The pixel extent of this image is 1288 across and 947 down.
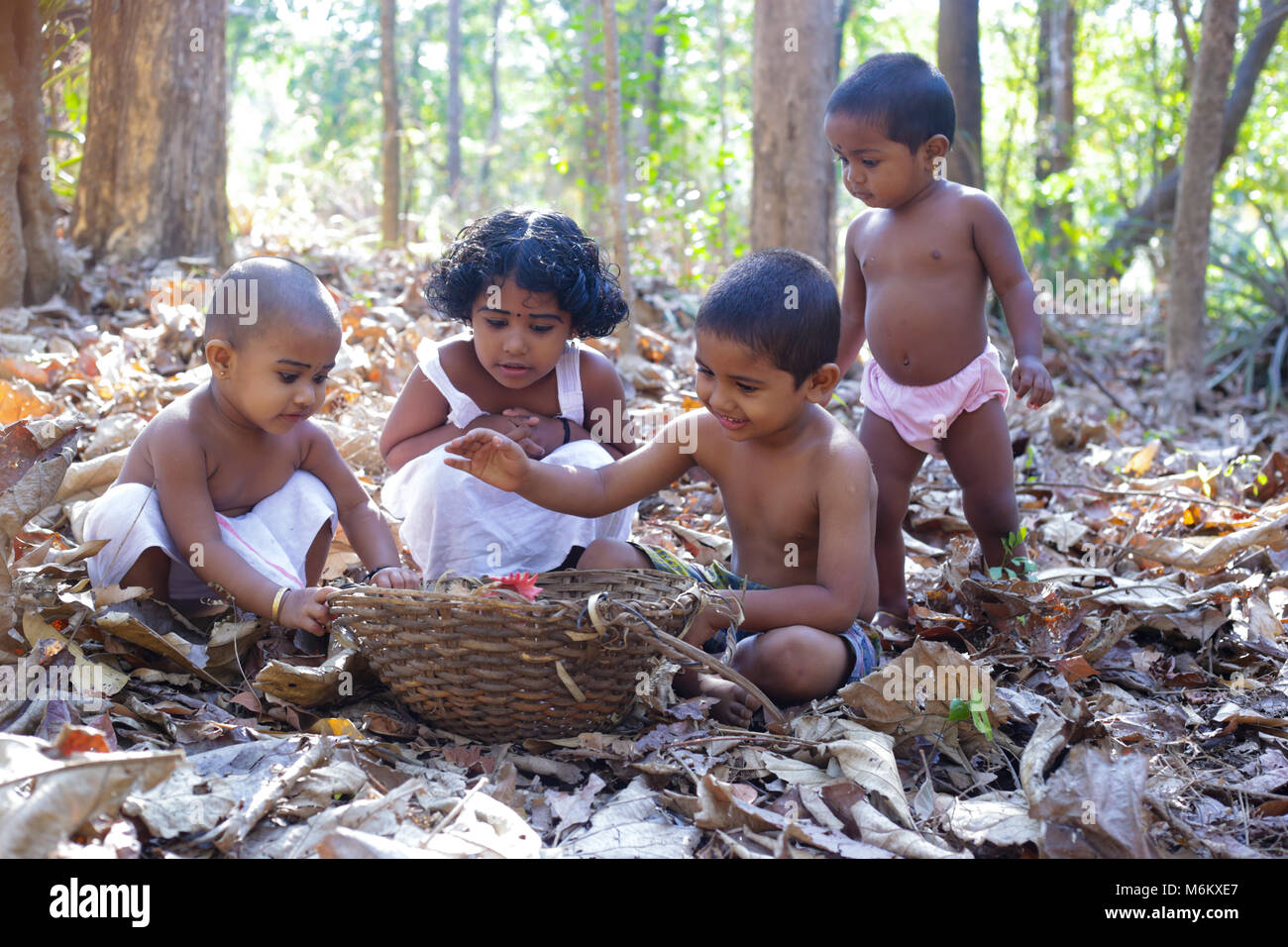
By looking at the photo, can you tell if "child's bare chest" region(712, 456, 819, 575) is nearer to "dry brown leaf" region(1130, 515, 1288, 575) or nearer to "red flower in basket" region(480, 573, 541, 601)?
"red flower in basket" region(480, 573, 541, 601)

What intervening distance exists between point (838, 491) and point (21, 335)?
3570 millimetres

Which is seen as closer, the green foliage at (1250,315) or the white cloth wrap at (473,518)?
the white cloth wrap at (473,518)

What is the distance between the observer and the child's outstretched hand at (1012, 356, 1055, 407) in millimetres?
2883

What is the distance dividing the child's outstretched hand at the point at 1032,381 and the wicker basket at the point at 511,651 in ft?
4.04

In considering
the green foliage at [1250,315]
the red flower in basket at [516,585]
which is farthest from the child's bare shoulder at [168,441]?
the green foliage at [1250,315]

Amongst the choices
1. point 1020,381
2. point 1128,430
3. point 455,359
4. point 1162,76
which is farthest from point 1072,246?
point 455,359

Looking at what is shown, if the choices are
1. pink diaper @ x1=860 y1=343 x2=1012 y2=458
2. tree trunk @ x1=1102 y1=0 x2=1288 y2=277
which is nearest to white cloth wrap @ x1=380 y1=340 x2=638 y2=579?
pink diaper @ x1=860 y1=343 x2=1012 y2=458

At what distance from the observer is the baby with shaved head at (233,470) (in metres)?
2.52

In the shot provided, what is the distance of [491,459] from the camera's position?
95.1 inches

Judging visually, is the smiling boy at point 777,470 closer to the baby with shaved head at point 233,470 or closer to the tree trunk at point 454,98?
the baby with shaved head at point 233,470

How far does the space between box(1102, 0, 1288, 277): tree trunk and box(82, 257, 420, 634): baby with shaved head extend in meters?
7.51

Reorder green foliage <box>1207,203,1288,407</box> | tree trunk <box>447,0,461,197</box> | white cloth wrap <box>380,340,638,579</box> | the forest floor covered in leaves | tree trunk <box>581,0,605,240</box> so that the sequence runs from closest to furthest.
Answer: the forest floor covered in leaves → white cloth wrap <box>380,340,638,579</box> → green foliage <box>1207,203,1288,407</box> → tree trunk <box>581,0,605,240</box> → tree trunk <box>447,0,461,197</box>

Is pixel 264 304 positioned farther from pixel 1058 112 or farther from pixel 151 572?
pixel 1058 112

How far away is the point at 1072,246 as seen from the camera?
952cm
